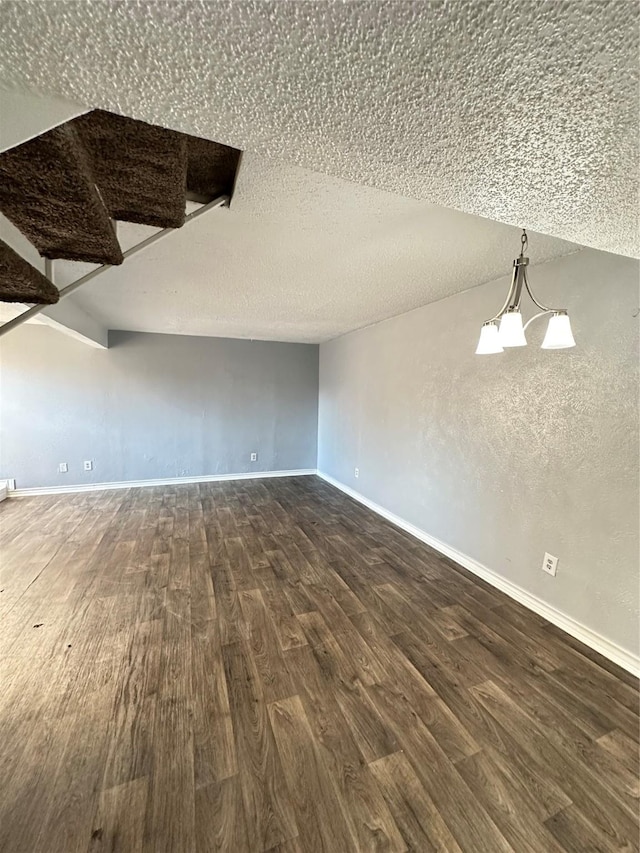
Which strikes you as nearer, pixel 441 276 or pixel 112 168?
pixel 112 168

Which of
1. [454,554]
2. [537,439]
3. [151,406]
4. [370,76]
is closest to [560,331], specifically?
[537,439]

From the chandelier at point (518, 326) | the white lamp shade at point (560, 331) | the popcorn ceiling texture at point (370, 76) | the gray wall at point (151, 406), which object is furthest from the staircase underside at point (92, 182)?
the gray wall at point (151, 406)

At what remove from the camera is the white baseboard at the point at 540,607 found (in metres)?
1.76

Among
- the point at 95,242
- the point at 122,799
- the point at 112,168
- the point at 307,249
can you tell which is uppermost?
the point at 307,249

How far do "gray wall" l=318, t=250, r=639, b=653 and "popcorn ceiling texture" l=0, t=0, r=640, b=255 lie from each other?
1.25 m

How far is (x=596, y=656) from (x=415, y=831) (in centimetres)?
143

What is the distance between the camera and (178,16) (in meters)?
0.51

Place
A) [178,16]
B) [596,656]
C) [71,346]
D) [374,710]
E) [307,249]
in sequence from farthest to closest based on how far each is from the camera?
[71,346] < [307,249] < [596,656] < [374,710] < [178,16]

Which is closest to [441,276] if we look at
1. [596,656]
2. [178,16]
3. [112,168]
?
[112,168]

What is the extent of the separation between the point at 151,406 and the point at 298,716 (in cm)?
440

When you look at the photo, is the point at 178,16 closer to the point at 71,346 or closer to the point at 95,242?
the point at 95,242

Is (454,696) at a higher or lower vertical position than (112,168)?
lower

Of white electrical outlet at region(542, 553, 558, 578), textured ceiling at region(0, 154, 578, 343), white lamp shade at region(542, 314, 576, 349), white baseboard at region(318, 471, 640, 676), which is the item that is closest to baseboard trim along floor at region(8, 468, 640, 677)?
white baseboard at region(318, 471, 640, 676)

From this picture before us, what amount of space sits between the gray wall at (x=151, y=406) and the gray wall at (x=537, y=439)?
2274 mm
